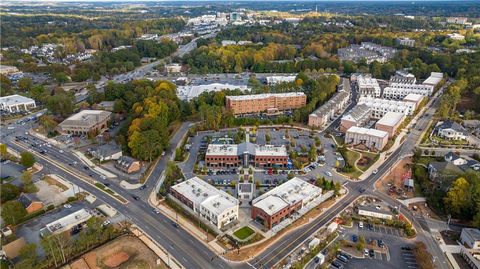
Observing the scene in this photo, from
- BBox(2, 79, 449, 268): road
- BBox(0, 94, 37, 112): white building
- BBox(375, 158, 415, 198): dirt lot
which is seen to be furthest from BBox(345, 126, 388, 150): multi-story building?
BBox(0, 94, 37, 112): white building

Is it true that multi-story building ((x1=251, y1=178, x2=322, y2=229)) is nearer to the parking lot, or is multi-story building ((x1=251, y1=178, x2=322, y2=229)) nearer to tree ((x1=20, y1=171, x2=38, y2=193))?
the parking lot

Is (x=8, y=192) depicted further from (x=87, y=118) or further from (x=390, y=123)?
(x=390, y=123)

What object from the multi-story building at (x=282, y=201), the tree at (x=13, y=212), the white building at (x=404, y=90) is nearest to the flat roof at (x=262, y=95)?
the white building at (x=404, y=90)

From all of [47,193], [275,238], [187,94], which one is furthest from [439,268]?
[187,94]

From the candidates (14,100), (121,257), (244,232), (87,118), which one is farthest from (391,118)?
(14,100)

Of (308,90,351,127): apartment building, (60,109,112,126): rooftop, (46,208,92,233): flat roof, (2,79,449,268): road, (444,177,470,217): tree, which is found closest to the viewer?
(2,79,449,268): road
